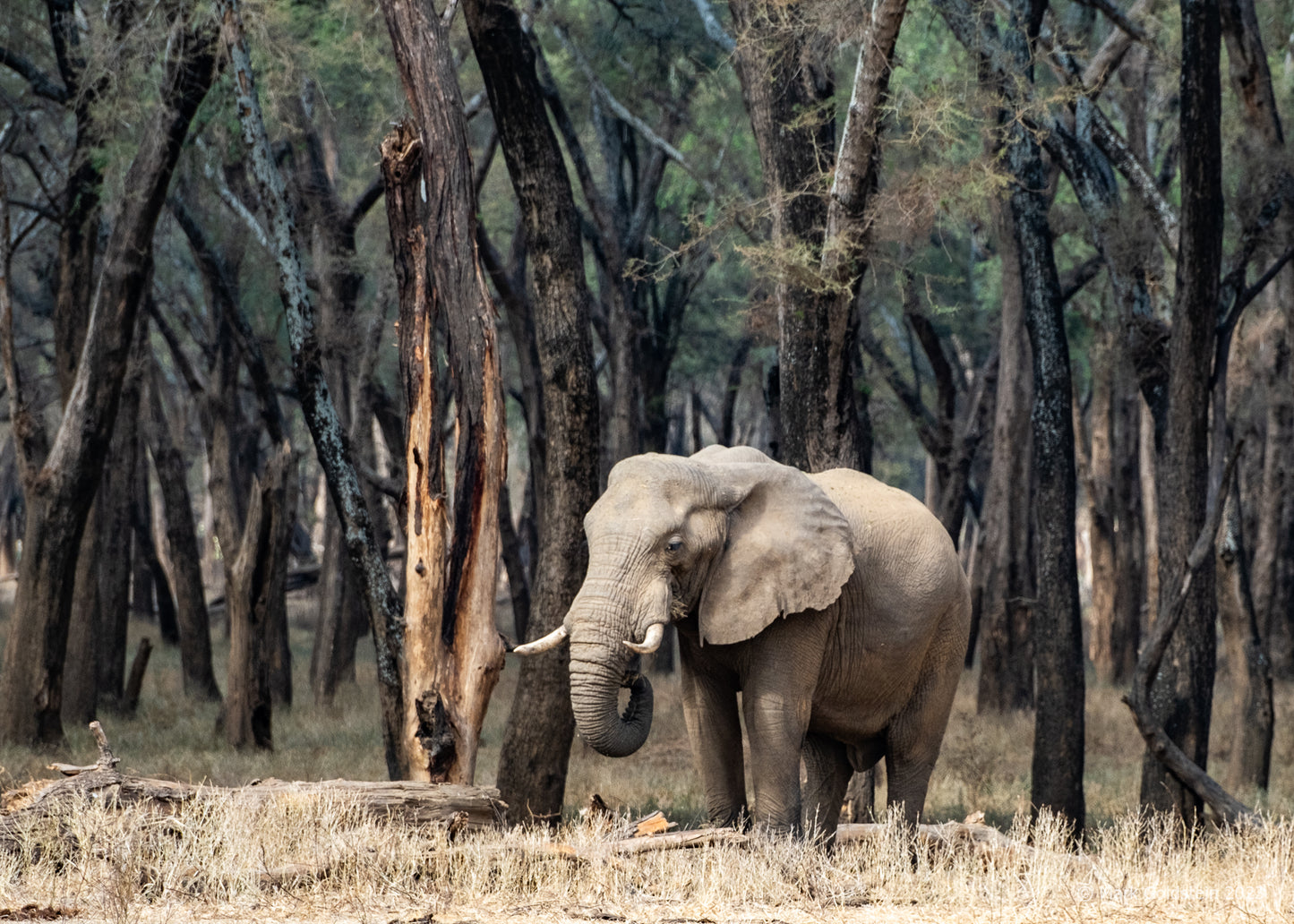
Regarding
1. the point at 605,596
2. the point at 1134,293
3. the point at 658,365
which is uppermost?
the point at 658,365

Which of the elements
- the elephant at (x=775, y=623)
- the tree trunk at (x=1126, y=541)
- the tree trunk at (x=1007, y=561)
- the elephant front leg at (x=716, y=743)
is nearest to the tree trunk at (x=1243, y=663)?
the elephant at (x=775, y=623)

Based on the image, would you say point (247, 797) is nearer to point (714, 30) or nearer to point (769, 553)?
point (769, 553)

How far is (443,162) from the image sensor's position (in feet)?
28.5

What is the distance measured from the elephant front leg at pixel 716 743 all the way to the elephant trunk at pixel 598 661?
3.45ft

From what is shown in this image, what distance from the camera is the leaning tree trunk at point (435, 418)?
8211 mm

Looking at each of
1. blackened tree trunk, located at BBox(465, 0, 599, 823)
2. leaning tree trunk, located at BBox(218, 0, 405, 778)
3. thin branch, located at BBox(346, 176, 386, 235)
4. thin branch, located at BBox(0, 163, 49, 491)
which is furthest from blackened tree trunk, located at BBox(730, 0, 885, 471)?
thin branch, located at BBox(346, 176, 386, 235)

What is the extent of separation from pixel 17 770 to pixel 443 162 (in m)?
6.11

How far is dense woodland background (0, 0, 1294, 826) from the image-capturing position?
8.88 meters

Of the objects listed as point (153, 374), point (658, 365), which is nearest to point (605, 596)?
point (658, 365)

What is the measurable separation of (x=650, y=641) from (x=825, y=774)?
8.14 feet

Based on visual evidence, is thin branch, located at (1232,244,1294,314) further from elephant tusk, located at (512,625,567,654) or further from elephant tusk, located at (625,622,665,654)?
elephant tusk, located at (512,625,567,654)

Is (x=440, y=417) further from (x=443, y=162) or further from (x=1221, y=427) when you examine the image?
(x=1221, y=427)

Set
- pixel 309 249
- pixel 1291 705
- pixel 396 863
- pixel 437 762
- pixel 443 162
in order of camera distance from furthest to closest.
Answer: pixel 309 249, pixel 1291 705, pixel 443 162, pixel 437 762, pixel 396 863

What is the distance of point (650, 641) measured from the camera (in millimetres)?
6496
